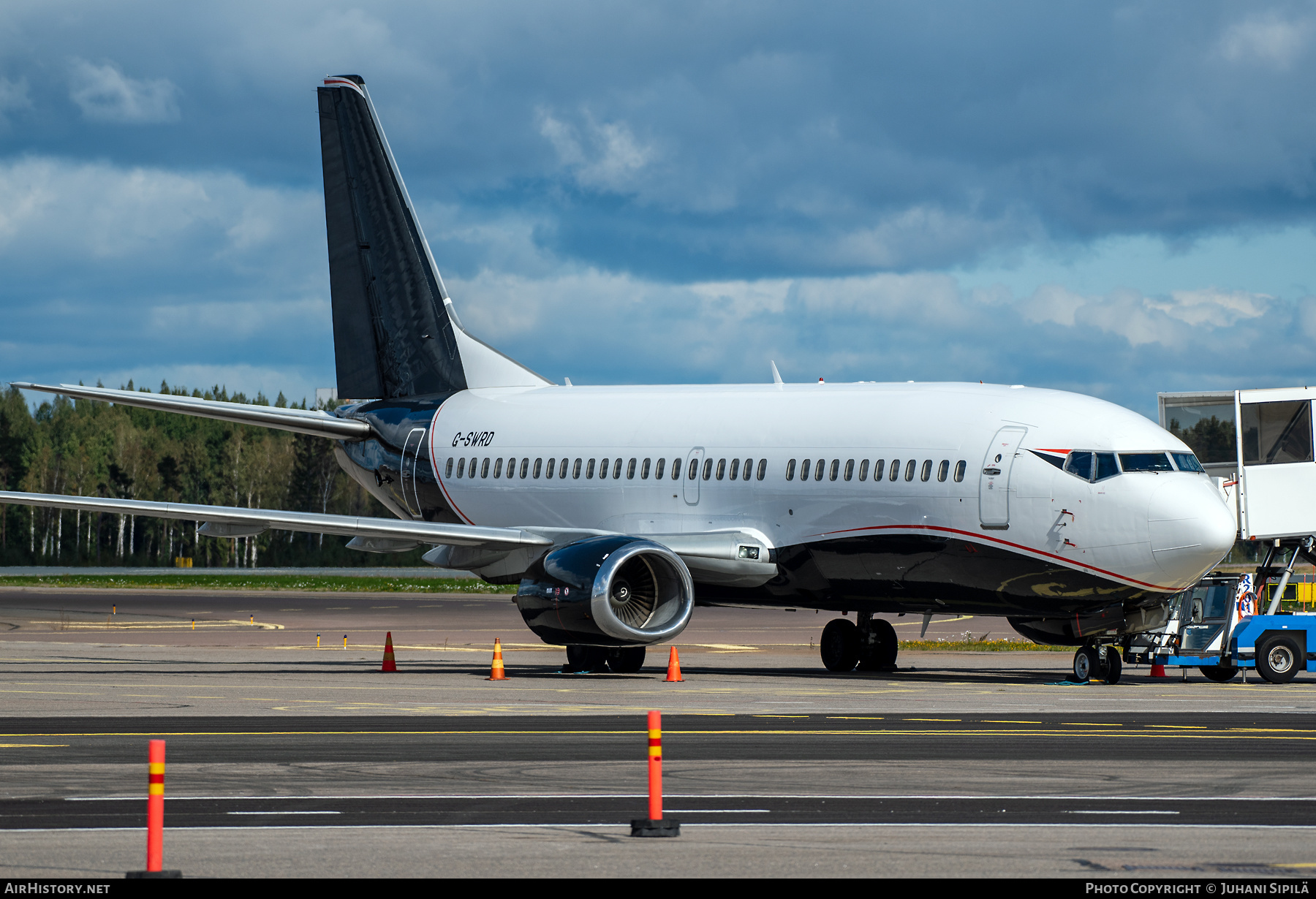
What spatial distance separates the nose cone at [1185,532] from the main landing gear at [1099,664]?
198cm

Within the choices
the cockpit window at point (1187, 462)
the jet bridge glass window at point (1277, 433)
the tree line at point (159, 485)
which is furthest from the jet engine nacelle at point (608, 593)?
the tree line at point (159, 485)

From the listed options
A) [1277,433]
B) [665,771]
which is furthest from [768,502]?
[665,771]

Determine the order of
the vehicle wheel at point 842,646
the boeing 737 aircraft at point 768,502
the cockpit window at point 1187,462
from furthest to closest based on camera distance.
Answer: the vehicle wheel at point 842,646 < the cockpit window at point 1187,462 < the boeing 737 aircraft at point 768,502

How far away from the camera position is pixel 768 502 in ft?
92.7

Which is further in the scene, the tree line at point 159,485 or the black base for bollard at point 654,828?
the tree line at point 159,485

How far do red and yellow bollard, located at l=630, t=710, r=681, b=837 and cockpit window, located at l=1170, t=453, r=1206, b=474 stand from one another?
16.1 metres

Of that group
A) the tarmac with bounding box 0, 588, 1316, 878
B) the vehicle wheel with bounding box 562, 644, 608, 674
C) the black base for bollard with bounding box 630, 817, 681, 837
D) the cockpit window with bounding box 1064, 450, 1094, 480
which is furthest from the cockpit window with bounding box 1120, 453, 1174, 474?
the black base for bollard with bounding box 630, 817, 681, 837

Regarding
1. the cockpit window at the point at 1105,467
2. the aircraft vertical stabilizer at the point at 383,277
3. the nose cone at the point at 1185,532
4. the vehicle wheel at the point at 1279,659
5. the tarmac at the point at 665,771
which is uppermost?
the aircraft vertical stabilizer at the point at 383,277

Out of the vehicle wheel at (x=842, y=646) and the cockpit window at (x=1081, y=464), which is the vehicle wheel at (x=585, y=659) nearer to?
the vehicle wheel at (x=842, y=646)

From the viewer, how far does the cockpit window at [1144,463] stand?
24969 mm

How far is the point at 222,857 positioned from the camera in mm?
10445

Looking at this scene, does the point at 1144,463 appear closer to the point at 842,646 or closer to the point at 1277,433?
the point at 1277,433

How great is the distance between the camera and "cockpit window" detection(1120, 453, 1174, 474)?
25.0m
